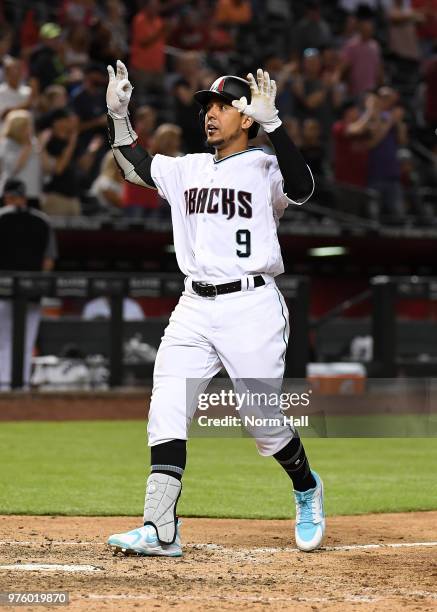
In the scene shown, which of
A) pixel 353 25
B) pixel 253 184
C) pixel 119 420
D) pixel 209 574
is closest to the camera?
pixel 209 574

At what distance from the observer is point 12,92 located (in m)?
13.5

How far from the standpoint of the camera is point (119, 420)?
11070mm

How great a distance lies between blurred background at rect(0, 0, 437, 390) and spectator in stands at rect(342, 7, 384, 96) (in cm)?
2

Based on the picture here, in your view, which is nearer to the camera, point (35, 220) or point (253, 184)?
point (253, 184)

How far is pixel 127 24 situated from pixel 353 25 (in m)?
3.92

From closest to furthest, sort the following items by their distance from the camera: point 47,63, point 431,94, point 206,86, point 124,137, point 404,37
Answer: point 124,137 → point 47,63 → point 206,86 → point 431,94 → point 404,37

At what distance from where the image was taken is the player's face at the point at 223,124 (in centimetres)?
523

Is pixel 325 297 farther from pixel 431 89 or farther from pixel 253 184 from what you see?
pixel 253 184

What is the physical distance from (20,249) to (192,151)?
341 cm

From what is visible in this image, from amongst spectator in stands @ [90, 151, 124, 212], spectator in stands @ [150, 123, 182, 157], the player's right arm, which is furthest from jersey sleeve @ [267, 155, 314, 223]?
spectator in stands @ [90, 151, 124, 212]

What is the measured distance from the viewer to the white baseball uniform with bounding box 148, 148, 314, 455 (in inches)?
198

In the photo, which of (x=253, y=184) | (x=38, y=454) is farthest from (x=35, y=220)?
(x=253, y=184)

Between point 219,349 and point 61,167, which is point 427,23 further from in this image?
point 219,349

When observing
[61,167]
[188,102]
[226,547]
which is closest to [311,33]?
[188,102]
